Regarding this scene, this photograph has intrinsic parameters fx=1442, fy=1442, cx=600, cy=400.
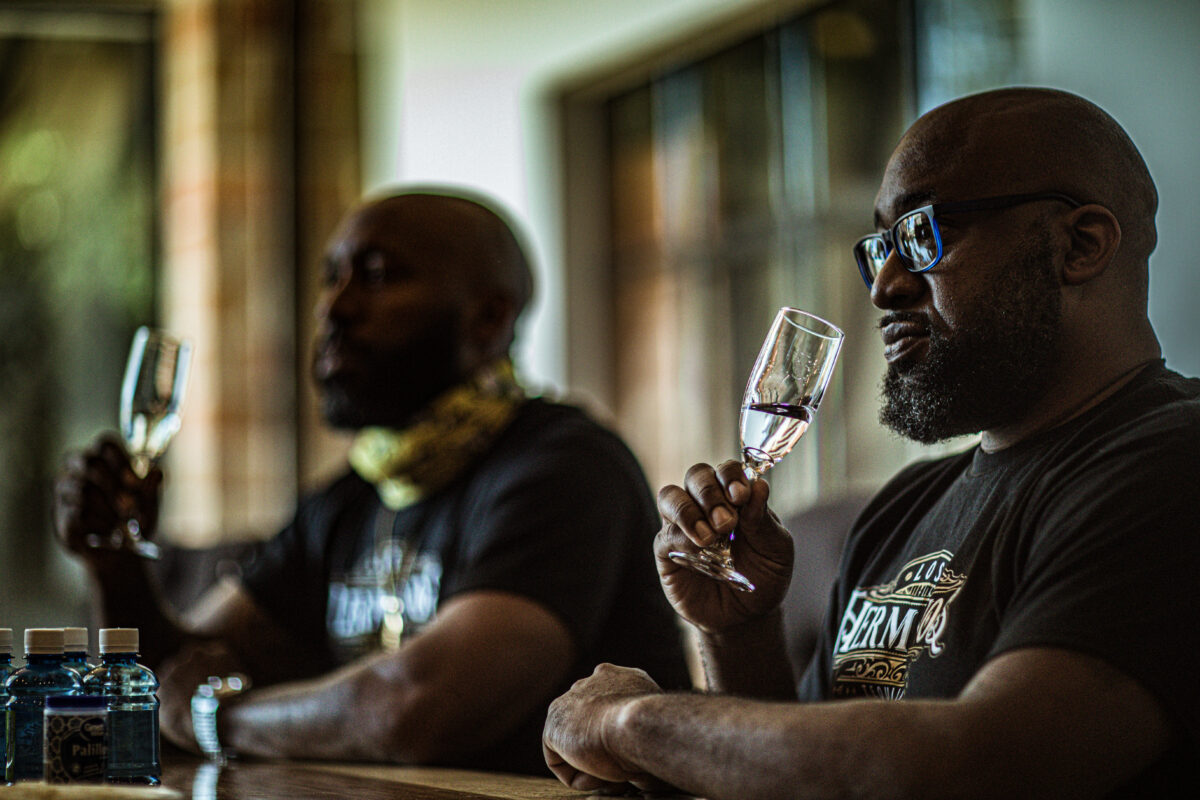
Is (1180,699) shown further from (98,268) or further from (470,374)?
(98,268)

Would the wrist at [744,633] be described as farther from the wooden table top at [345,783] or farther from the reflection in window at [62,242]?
the reflection in window at [62,242]

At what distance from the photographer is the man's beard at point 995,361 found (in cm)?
133

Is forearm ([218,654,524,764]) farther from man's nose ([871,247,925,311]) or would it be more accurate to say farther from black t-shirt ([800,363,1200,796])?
man's nose ([871,247,925,311])

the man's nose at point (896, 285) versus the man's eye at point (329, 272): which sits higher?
the man's eye at point (329, 272)

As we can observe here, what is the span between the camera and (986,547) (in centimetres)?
128

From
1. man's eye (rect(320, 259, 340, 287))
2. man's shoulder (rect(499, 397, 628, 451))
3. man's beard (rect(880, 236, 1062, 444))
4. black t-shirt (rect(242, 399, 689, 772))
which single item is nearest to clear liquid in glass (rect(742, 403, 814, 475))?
man's beard (rect(880, 236, 1062, 444))

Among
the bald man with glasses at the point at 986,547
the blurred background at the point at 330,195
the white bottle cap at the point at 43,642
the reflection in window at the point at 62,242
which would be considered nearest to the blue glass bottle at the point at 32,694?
the white bottle cap at the point at 43,642

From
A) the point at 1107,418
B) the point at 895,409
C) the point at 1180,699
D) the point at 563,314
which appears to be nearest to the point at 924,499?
the point at 895,409

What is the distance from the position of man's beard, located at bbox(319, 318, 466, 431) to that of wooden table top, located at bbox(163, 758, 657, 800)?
71cm

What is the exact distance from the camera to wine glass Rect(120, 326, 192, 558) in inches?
71.5

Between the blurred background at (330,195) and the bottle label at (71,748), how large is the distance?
9.53 ft

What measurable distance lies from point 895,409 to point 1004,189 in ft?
0.79

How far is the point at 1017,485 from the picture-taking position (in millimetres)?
1294

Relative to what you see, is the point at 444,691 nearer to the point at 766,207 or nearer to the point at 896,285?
the point at 896,285
